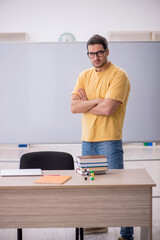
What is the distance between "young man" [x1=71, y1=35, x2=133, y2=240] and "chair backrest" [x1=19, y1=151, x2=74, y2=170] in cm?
16

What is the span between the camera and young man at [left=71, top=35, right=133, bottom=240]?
2631 mm

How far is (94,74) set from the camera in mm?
2768

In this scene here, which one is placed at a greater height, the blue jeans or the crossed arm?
the crossed arm

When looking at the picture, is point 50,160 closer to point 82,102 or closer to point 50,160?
point 50,160

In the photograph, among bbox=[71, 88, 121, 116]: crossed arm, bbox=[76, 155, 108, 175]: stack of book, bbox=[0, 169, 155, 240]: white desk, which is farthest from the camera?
bbox=[71, 88, 121, 116]: crossed arm

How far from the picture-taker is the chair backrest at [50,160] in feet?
8.79

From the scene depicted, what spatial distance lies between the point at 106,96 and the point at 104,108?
0.38 ft

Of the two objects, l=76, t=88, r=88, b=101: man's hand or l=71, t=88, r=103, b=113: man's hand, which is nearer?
l=71, t=88, r=103, b=113: man's hand

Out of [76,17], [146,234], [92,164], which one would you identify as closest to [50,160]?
[92,164]

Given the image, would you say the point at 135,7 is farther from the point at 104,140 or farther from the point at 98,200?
the point at 98,200

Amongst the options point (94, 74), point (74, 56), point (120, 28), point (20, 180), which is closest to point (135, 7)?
point (120, 28)

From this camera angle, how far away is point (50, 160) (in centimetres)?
272

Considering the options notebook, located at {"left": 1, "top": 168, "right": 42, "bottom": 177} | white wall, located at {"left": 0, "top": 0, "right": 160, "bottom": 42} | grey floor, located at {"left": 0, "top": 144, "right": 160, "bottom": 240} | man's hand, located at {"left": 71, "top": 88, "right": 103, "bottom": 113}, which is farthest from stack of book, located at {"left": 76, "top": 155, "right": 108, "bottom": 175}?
white wall, located at {"left": 0, "top": 0, "right": 160, "bottom": 42}

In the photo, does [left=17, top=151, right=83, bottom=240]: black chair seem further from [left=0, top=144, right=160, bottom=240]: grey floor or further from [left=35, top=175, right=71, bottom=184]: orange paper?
[left=0, top=144, right=160, bottom=240]: grey floor
